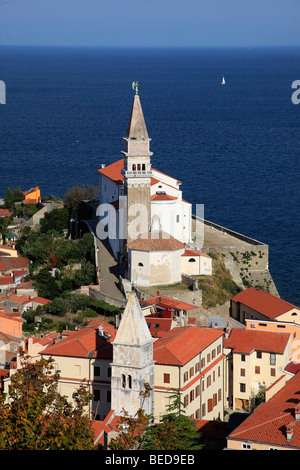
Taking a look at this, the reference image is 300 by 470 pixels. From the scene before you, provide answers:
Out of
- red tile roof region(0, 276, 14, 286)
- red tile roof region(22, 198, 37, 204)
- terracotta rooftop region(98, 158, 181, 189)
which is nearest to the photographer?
red tile roof region(0, 276, 14, 286)

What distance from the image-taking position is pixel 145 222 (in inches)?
1594

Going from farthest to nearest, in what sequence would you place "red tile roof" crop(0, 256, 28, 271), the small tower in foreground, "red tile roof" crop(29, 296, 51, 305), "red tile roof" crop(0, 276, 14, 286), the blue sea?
the blue sea, "red tile roof" crop(0, 256, 28, 271), "red tile roof" crop(0, 276, 14, 286), "red tile roof" crop(29, 296, 51, 305), the small tower in foreground

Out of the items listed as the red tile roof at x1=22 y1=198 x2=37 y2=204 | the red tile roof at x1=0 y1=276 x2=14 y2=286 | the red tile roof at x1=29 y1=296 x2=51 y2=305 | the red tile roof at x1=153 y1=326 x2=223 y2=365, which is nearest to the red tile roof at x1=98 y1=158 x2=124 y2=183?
the red tile roof at x1=0 y1=276 x2=14 y2=286

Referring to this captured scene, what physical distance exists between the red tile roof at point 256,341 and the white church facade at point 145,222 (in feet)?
25.9

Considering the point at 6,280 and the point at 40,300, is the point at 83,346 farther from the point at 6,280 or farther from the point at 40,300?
the point at 6,280

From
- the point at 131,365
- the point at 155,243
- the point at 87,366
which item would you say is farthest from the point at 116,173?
the point at 131,365

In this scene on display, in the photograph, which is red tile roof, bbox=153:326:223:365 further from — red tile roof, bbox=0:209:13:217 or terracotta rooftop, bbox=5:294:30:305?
red tile roof, bbox=0:209:13:217

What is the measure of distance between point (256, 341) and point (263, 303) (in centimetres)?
675

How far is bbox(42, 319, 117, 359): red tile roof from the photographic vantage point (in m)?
26.5

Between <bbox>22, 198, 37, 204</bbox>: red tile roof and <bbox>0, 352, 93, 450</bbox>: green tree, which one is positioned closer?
<bbox>0, 352, 93, 450</bbox>: green tree

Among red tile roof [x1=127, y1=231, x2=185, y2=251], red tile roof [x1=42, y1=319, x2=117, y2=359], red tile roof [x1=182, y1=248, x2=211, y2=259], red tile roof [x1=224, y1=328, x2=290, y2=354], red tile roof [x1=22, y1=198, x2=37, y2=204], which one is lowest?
red tile roof [x1=22, y1=198, x2=37, y2=204]

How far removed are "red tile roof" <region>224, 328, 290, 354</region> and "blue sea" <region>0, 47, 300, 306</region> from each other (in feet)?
43.0

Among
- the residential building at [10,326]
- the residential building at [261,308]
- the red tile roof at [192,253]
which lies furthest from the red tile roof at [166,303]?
the red tile roof at [192,253]
